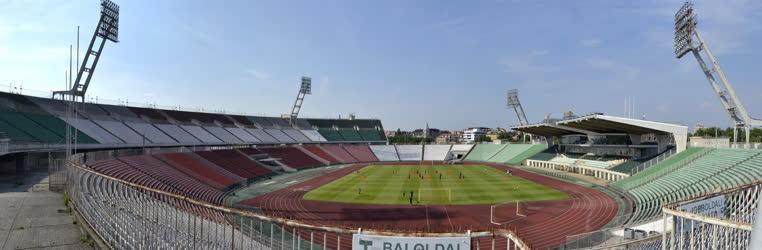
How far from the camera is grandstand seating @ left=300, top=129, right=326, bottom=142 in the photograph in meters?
82.9

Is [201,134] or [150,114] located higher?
[150,114]

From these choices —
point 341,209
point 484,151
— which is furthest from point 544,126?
point 341,209

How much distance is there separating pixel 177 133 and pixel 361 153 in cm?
3531

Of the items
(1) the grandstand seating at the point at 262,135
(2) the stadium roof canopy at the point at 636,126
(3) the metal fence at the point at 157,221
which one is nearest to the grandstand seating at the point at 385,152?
(1) the grandstand seating at the point at 262,135

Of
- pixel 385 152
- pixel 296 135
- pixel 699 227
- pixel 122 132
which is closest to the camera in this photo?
pixel 699 227

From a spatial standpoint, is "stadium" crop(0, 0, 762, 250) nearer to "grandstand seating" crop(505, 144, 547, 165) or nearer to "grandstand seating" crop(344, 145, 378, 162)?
"grandstand seating" crop(505, 144, 547, 165)

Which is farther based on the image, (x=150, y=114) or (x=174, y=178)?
(x=150, y=114)

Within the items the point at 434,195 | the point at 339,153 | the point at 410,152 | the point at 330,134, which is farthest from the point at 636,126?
the point at 330,134

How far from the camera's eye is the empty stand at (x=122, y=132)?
148ft

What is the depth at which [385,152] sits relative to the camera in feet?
282

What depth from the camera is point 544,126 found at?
5756cm

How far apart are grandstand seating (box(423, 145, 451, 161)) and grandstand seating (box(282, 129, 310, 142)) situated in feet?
81.5

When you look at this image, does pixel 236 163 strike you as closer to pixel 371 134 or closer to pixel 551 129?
pixel 551 129

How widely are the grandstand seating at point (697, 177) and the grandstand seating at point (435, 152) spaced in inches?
2078
